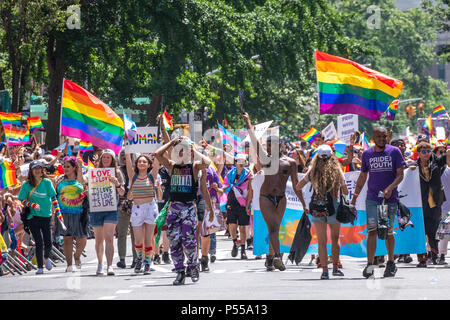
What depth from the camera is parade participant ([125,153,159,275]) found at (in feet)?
47.8

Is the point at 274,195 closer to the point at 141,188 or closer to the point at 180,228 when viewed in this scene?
the point at 141,188

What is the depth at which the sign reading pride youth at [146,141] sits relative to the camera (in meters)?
18.7

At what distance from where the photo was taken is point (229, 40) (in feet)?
93.8

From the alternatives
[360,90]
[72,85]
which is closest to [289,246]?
[360,90]

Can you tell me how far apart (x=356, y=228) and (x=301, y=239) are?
0.90 metres

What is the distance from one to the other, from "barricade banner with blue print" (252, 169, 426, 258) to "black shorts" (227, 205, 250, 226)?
2004 millimetres

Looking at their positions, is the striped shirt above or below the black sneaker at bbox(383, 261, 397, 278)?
above

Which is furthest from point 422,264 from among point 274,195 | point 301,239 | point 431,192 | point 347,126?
point 347,126

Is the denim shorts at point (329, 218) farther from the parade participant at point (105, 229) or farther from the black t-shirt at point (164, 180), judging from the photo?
the parade participant at point (105, 229)

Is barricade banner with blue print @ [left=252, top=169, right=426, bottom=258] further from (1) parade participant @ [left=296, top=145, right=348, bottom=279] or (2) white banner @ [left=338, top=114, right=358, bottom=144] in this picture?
(2) white banner @ [left=338, top=114, right=358, bottom=144]

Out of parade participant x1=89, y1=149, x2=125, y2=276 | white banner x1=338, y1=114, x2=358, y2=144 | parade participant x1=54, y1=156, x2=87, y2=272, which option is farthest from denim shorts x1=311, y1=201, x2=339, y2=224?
white banner x1=338, y1=114, x2=358, y2=144

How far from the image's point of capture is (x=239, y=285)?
12.1 m

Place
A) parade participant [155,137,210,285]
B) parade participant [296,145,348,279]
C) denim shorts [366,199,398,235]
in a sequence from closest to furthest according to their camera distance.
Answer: parade participant [155,137,210,285]
denim shorts [366,199,398,235]
parade participant [296,145,348,279]

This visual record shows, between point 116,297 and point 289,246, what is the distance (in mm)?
5345
